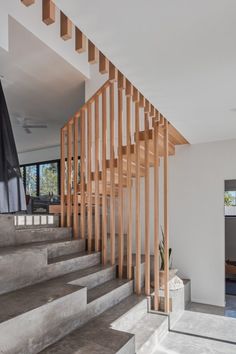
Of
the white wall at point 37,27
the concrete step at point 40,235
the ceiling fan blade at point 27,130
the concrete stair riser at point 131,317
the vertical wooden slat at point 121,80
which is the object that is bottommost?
the concrete stair riser at point 131,317

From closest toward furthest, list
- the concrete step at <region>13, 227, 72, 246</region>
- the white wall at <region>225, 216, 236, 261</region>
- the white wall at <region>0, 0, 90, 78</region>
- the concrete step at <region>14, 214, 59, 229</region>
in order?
the concrete step at <region>13, 227, 72, 246</region> → the white wall at <region>0, 0, 90, 78</region> → the concrete step at <region>14, 214, 59, 229</region> → the white wall at <region>225, 216, 236, 261</region>

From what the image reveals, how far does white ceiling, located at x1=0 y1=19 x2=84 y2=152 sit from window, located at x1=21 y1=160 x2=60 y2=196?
2.21m

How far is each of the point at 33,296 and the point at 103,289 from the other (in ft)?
3.19

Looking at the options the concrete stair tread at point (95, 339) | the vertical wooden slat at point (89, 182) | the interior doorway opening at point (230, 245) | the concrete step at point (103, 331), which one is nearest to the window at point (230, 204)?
the interior doorway opening at point (230, 245)

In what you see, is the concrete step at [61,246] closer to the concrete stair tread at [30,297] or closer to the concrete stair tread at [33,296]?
the concrete stair tread at [33,296]

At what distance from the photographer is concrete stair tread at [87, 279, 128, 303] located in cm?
257

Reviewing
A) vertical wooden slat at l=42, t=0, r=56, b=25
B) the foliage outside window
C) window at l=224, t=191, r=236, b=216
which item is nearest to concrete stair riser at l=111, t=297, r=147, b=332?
vertical wooden slat at l=42, t=0, r=56, b=25

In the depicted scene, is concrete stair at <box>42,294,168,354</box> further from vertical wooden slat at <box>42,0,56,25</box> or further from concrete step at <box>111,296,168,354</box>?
vertical wooden slat at <box>42,0,56,25</box>

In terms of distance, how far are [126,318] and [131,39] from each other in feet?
7.37

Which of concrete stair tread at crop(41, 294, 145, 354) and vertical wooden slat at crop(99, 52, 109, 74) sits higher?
vertical wooden slat at crop(99, 52, 109, 74)

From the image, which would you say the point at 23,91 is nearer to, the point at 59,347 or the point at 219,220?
the point at 219,220

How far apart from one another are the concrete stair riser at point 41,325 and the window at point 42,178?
290 inches

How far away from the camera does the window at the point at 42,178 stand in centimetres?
952

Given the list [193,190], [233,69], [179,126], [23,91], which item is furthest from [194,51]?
[23,91]
